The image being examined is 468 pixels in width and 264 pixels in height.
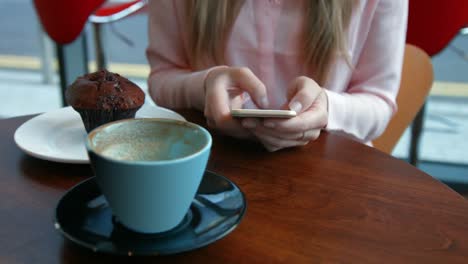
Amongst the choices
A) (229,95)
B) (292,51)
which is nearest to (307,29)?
(292,51)

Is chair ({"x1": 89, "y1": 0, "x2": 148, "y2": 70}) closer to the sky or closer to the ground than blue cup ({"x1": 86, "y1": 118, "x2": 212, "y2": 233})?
closer to the ground

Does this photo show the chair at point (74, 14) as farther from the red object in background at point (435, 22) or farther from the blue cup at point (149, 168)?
the blue cup at point (149, 168)

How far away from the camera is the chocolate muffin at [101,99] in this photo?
0.58 meters

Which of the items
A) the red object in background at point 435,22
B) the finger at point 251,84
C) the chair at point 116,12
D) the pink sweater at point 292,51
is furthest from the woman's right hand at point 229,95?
the chair at point 116,12

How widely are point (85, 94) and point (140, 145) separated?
0.67 ft

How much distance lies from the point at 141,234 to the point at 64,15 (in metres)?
1.28

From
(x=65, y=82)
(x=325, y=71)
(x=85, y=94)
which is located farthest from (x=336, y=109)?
(x=65, y=82)

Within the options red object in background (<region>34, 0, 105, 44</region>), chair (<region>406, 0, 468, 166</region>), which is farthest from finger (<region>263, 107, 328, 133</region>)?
red object in background (<region>34, 0, 105, 44</region>)

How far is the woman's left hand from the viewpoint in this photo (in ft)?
1.85

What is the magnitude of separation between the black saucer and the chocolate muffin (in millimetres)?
143

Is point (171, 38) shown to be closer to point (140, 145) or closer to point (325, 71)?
Result: point (325, 71)

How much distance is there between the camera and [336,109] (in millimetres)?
738

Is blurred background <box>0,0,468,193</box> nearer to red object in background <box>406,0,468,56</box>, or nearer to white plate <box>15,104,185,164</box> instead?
red object in background <box>406,0,468,56</box>

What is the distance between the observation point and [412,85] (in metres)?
0.99
